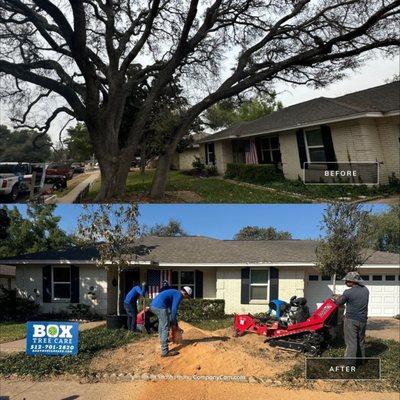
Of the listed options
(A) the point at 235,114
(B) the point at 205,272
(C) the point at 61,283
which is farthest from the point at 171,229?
(A) the point at 235,114

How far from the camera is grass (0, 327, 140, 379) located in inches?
145

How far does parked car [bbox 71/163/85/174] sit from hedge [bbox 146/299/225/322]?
135 cm

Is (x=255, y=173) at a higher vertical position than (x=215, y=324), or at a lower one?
Result: higher

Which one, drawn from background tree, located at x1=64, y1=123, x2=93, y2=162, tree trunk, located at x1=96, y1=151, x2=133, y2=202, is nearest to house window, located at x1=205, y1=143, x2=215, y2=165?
tree trunk, located at x1=96, y1=151, x2=133, y2=202

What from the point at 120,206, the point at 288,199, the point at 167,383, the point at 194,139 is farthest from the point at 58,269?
the point at 194,139

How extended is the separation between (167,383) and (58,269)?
1.26m

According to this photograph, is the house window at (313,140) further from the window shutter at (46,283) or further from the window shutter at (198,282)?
the window shutter at (46,283)

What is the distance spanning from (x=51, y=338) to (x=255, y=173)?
299 cm

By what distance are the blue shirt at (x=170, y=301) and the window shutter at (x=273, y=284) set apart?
654 millimetres

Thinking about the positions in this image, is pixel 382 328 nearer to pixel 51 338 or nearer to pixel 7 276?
pixel 51 338

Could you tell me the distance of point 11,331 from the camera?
3.41 meters

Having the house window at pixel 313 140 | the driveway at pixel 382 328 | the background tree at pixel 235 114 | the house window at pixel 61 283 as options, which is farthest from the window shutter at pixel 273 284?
the house window at pixel 313 140

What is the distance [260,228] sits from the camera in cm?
287

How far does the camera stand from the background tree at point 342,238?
284cm
